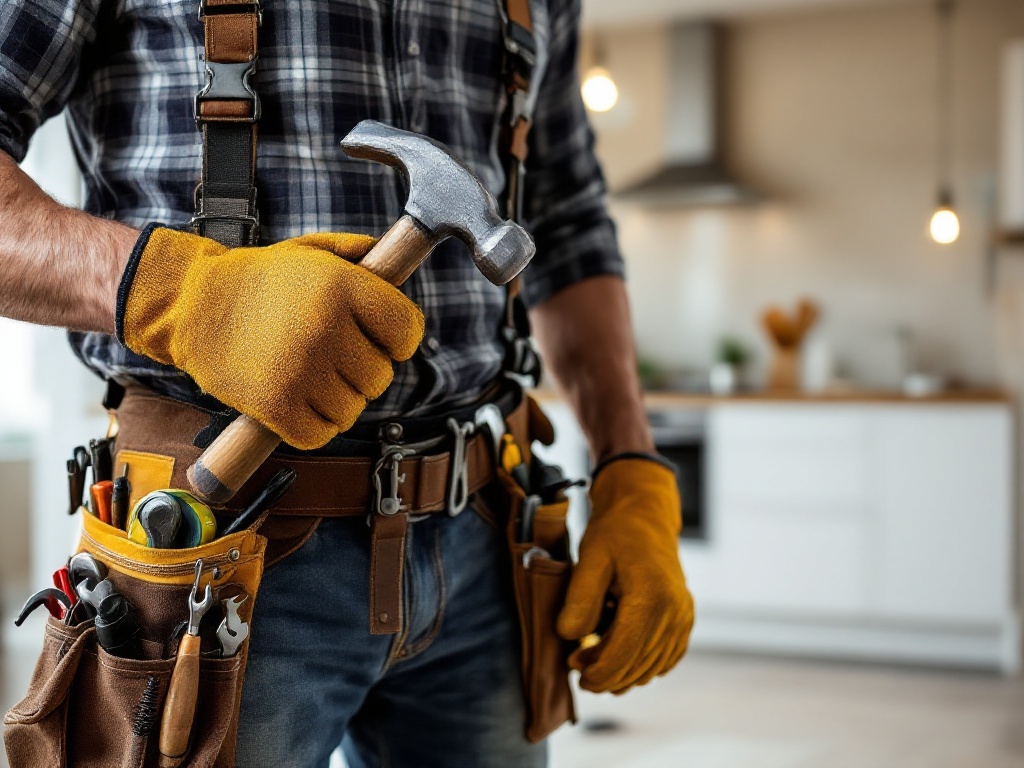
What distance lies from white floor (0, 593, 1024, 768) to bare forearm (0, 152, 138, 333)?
2307mm

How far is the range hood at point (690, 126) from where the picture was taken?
186 inches

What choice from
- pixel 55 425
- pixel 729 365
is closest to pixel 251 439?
pixel 55 425

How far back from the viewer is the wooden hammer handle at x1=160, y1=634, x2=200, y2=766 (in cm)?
63

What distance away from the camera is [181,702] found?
628mm

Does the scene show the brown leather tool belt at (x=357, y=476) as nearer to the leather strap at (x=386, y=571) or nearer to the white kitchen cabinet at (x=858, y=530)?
the leather strap at (x=386, y=571)

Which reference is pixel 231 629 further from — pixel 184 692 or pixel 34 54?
pixel 34 54

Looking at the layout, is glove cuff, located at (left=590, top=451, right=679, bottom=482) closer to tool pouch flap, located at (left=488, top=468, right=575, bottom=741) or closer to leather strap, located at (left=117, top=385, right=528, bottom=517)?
tool pouch flap, located at (left=488, top=468, right=575, bottom=741)

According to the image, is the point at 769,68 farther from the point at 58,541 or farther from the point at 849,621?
the point at 58,541

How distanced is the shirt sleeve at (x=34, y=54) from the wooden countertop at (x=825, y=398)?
3.03m

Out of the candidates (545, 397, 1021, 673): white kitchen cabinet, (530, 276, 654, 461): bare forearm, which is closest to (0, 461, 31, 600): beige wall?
(545, 397, 1021, 673): white kitchen cabinet

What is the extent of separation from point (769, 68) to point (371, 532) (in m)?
4.63

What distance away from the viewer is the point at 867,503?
369 centimetres

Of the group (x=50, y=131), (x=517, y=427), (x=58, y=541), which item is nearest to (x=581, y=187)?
(x=517, y=427)

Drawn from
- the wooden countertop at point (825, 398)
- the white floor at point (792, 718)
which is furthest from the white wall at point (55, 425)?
the wooden countertop at point (825, 398)
